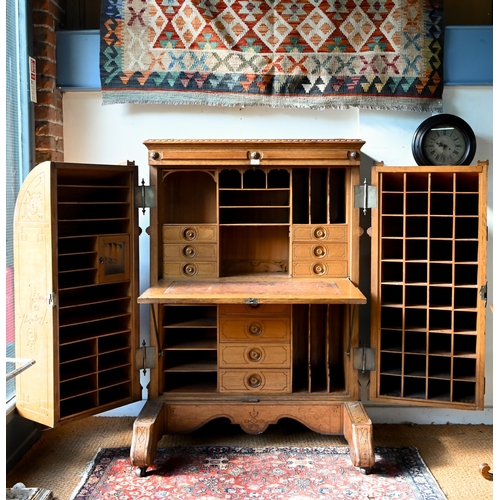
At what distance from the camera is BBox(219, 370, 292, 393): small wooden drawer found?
11.6 ft

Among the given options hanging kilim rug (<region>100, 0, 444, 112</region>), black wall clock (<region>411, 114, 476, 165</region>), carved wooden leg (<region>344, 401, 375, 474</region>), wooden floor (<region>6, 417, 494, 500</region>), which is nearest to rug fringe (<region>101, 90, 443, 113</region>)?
hanging kilim rug (<region>100, 0, 444, 112</region>)

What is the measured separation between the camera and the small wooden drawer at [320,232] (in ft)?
11.8

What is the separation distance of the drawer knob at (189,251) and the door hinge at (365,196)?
3.36 ft

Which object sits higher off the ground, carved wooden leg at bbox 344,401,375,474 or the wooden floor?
carved wooden leg at bbox 344,401,375,474

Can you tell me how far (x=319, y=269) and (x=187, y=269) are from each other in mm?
812

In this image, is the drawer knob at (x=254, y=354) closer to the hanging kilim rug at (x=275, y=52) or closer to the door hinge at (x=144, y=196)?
the door hinge at (x=144, y=196)

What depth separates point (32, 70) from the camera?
3.65m

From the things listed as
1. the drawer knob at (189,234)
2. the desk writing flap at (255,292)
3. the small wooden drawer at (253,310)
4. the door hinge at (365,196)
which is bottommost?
the small wooden drawer at (253,310)

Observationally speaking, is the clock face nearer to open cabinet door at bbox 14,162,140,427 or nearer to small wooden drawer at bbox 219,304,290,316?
small wooden drawer at bbox 219,304,290,316

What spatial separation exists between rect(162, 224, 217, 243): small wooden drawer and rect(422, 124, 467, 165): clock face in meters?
1.42

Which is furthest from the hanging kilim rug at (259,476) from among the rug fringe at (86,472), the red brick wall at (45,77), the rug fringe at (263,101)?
the rug fringe at (263,101)

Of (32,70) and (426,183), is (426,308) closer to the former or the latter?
(426,183)

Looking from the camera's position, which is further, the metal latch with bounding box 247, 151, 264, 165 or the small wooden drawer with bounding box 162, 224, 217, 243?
the small wooden drawer with bounding box 162, 224, 217, 243

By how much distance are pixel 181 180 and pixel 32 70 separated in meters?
1.13
